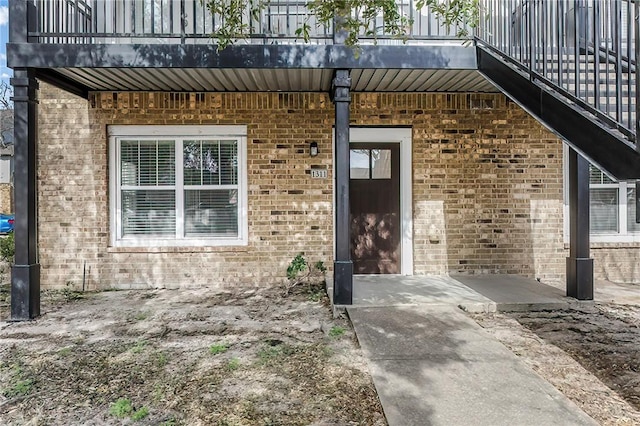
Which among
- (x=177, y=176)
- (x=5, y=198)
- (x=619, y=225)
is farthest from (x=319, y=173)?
(x=5, y=198)

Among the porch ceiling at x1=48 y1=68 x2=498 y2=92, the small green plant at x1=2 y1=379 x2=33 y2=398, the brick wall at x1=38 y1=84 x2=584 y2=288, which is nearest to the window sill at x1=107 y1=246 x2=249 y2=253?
the brick wall at x1=38 y1=84 x2=584 y2=288

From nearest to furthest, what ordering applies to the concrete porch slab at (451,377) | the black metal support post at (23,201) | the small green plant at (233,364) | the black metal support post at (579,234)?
the concrete porch slab at (451,377), the small green plant at (233,364), the black metal support post at (23,201), the black metal support post at (579,234)

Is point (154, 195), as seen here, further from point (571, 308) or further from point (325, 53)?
point (571, 308)

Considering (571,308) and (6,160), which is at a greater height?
(6,160)

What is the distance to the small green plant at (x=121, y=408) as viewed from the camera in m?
2.66

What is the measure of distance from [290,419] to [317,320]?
1.95 m

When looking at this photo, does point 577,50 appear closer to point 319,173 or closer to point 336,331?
point 336,331

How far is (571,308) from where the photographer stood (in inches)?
185

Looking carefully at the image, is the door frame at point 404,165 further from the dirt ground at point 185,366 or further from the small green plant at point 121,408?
the small green plant at point 121,408

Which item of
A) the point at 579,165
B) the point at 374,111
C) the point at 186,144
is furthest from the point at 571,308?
the point at 186,144

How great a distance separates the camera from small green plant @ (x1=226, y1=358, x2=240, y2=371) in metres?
3.33

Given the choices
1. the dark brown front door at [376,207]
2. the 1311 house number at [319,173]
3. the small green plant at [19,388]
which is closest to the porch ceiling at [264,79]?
the dark brown front door at [376,207]

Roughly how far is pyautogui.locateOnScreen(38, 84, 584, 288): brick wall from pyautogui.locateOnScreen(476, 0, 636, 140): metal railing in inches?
60.0

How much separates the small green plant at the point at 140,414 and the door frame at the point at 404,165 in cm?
426
